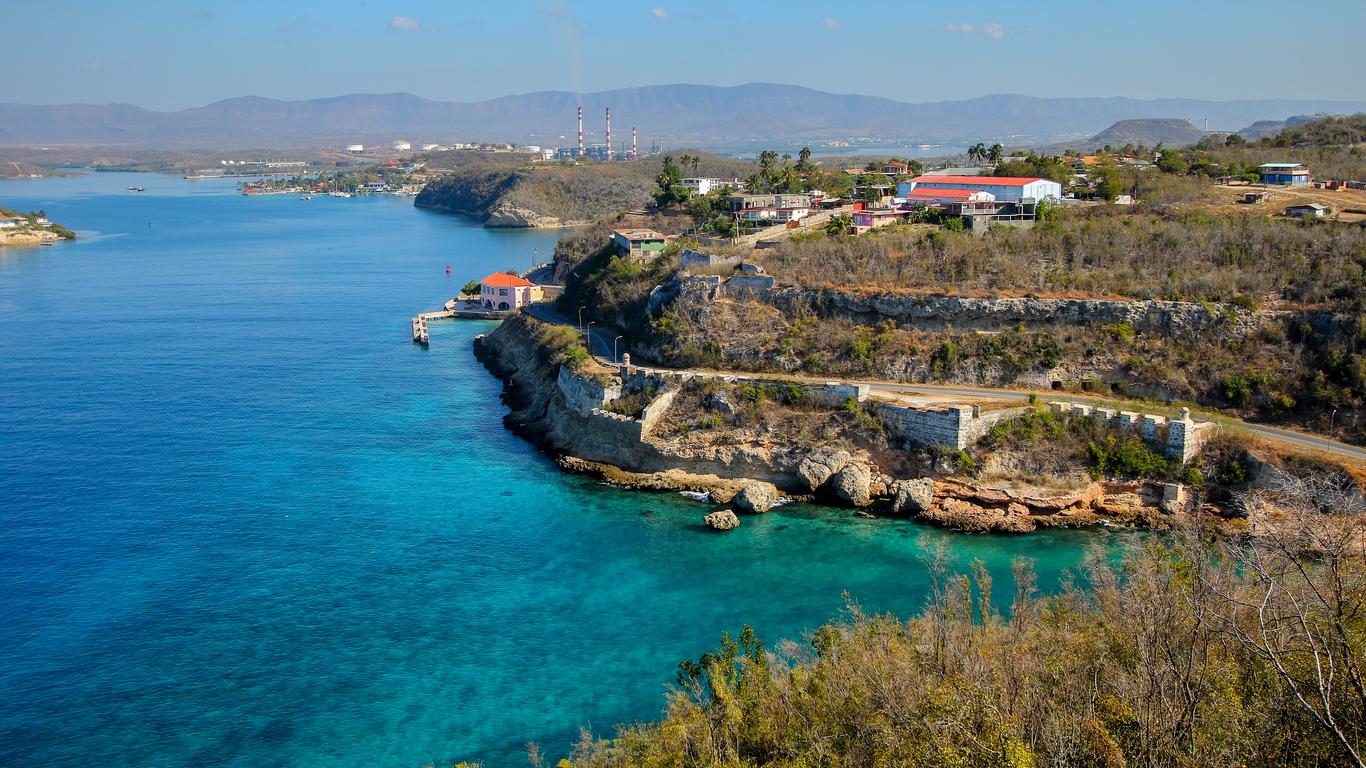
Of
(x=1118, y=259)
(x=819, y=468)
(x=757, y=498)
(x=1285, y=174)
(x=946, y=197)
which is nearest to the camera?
(x=757, y=498)

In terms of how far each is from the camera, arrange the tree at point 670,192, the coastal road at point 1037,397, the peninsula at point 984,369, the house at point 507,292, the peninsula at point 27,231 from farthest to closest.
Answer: the peninsula at point 27,231
the tree at point 670,192
the house at point 507,292
the peninsula at point 984,369
the coastal road at point 1037,397

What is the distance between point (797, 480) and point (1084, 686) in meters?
18.8

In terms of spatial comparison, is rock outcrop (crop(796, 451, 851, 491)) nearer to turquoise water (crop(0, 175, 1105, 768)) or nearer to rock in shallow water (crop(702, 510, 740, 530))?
turquoise water (crop(0, 175, 1105, 768))

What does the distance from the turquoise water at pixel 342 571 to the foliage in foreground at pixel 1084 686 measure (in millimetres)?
5987

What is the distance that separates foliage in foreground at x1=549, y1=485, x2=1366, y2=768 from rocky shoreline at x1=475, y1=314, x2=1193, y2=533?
1203 cm

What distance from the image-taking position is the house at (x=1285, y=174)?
5388cm

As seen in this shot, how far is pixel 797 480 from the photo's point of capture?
1300 inches

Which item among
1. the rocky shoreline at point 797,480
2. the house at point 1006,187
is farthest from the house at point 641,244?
the house at point 1006,187

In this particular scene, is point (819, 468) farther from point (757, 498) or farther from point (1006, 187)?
point (1006, 187)

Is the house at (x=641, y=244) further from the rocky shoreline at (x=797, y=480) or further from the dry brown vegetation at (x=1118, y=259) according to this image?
the rocky shoreline at (x=797, y=480)

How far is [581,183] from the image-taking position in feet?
472

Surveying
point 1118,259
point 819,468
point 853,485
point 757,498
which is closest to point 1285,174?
point 1118,259

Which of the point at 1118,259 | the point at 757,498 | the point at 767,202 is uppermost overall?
the point at 767,202

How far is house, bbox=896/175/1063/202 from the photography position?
50719 mm
